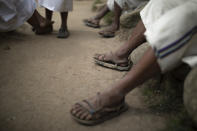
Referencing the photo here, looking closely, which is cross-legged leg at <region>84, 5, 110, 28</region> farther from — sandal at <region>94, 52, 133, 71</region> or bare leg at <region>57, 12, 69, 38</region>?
sandal at <region>94, 52, 133, 71</region>

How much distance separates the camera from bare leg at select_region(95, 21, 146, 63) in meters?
2.19

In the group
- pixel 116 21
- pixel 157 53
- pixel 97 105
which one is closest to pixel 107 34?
pixel 116 21

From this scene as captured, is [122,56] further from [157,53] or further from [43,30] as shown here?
[43,30]

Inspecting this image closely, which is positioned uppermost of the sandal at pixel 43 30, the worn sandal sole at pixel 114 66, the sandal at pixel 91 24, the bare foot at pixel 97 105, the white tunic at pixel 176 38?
the white tunic at pixel 176 38

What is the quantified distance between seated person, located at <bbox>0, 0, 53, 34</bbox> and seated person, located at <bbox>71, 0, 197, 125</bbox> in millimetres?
1781

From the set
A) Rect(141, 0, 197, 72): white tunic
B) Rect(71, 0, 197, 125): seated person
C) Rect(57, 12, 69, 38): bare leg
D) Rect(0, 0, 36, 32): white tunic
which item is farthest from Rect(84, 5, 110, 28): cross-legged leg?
Rect(141, 0, 197, 72): white tunic

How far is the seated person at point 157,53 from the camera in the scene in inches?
56.3

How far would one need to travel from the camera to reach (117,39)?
342cm

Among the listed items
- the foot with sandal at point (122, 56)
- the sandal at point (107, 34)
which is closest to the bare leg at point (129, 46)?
the foot with sandal at point (122, 56)

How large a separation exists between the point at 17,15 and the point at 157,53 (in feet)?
7.42

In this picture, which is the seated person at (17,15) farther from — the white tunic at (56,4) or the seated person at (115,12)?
the seated person at (115,12)

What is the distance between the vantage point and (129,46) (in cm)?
233

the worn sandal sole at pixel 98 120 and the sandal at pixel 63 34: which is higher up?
the worn sandal sole at pixel 98 120

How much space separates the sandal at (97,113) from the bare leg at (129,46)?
0.73 meters
